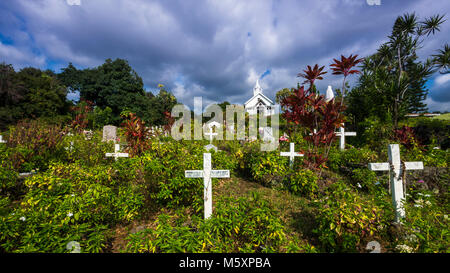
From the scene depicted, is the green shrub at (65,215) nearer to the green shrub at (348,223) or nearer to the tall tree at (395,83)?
the green shrub at (348,223)

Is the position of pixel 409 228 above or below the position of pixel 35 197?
below

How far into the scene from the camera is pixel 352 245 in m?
1.79

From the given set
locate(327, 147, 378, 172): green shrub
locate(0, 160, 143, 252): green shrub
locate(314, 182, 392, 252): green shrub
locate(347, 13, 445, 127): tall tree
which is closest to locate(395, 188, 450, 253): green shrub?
locate(314, 182, 392, 252): green shrub

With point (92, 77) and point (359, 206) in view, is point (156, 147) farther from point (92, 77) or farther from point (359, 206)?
point (92, 77)

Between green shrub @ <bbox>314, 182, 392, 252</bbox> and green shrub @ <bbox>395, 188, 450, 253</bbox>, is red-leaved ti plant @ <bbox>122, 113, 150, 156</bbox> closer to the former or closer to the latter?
green shrub @ <bbox>314, 182, 392, 252</bbox>

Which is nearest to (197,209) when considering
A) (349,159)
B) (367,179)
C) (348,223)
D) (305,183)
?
(348,223)

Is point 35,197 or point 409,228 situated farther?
point 35,197

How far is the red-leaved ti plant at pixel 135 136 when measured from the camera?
4.44 m

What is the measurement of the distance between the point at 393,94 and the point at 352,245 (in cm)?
931

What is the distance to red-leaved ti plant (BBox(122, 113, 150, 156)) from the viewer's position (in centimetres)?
444

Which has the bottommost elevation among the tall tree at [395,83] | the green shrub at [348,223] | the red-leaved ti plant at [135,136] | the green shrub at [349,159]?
the green shrub at [348,223]

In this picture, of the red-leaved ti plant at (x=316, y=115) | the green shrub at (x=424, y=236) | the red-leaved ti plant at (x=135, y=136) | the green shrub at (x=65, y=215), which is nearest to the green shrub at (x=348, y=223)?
the green shrub at (x=424, y=236)
